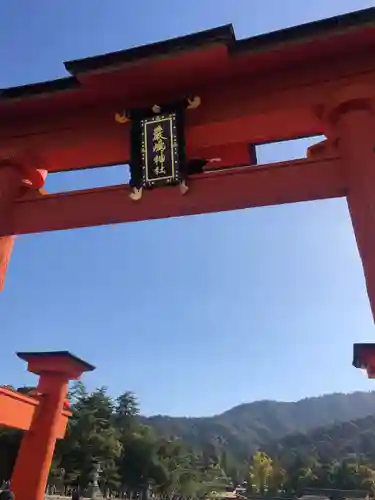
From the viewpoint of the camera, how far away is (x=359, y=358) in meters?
7.02

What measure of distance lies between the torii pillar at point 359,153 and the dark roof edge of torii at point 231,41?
0.60 meters

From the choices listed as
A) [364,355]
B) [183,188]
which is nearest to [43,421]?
[183,188]

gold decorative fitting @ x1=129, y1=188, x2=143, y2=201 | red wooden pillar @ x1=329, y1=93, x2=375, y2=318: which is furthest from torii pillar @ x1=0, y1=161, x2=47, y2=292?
red wooden pillar @ x1=329, y1=93, x2=375, y2=318

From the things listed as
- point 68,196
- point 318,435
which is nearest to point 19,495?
point 68,196

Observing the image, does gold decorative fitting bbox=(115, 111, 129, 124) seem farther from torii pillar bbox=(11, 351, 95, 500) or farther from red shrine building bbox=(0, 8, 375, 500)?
torii pillar bbox=(11, 351, 95, 500)

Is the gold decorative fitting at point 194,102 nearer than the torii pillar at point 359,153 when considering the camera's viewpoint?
No

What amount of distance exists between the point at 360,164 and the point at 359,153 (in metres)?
0.14

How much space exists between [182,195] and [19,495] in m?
5.94

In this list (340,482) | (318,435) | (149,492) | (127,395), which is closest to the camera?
(149,492)

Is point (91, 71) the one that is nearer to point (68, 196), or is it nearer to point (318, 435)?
point (68, 196)

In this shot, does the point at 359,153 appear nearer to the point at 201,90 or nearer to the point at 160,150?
the point at 201,90

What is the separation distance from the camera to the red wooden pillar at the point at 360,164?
3.60m

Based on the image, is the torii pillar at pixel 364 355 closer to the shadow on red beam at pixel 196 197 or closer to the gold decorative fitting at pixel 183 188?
the shadow on red beam at pixel 196 197

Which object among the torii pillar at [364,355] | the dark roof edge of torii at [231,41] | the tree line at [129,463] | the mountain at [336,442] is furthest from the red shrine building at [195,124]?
the mountain at [336,442]
